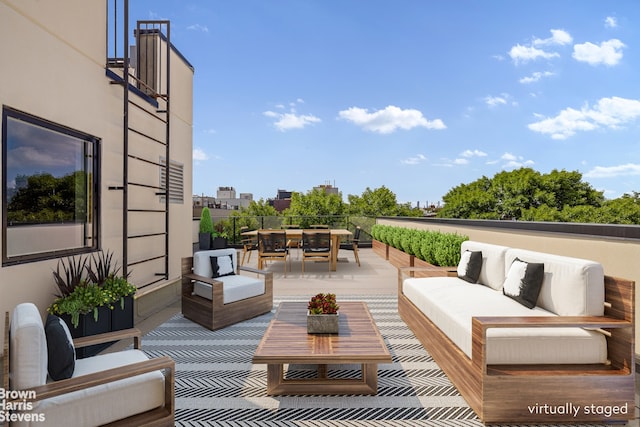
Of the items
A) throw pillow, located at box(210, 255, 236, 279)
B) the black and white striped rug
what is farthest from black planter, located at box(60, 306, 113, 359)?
throw pillow, located at box(210, 255, 236, 279)

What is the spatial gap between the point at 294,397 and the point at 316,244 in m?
5.24

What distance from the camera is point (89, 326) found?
318cm

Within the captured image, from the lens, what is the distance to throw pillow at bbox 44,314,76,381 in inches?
71.6

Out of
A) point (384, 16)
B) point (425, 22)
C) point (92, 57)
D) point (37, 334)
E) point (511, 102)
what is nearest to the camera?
point (37, 334)

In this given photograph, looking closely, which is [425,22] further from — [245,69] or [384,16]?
[245,69]

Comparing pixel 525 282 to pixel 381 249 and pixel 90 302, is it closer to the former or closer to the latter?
pixel 90 302

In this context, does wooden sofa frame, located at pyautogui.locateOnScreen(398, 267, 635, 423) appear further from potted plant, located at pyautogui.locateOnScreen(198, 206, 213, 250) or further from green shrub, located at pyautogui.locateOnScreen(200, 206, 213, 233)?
green shrub, located at pyautogui.locateOnScreen(200, 206, 213, 233)

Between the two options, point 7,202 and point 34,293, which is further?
point 34,293

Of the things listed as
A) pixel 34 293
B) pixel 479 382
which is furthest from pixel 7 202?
pixel 479 382

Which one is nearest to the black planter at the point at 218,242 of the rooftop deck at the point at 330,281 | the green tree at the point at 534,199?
the rooftop deck at the point at 330,281

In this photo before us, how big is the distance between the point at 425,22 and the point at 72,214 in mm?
14304

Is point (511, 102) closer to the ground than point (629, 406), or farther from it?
farther from it

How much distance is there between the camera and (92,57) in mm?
4020

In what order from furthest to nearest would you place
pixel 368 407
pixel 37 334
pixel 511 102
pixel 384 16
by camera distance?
pixel 511 102 → pixel 384 16 → pixel 368 407 → pixel 37 334
